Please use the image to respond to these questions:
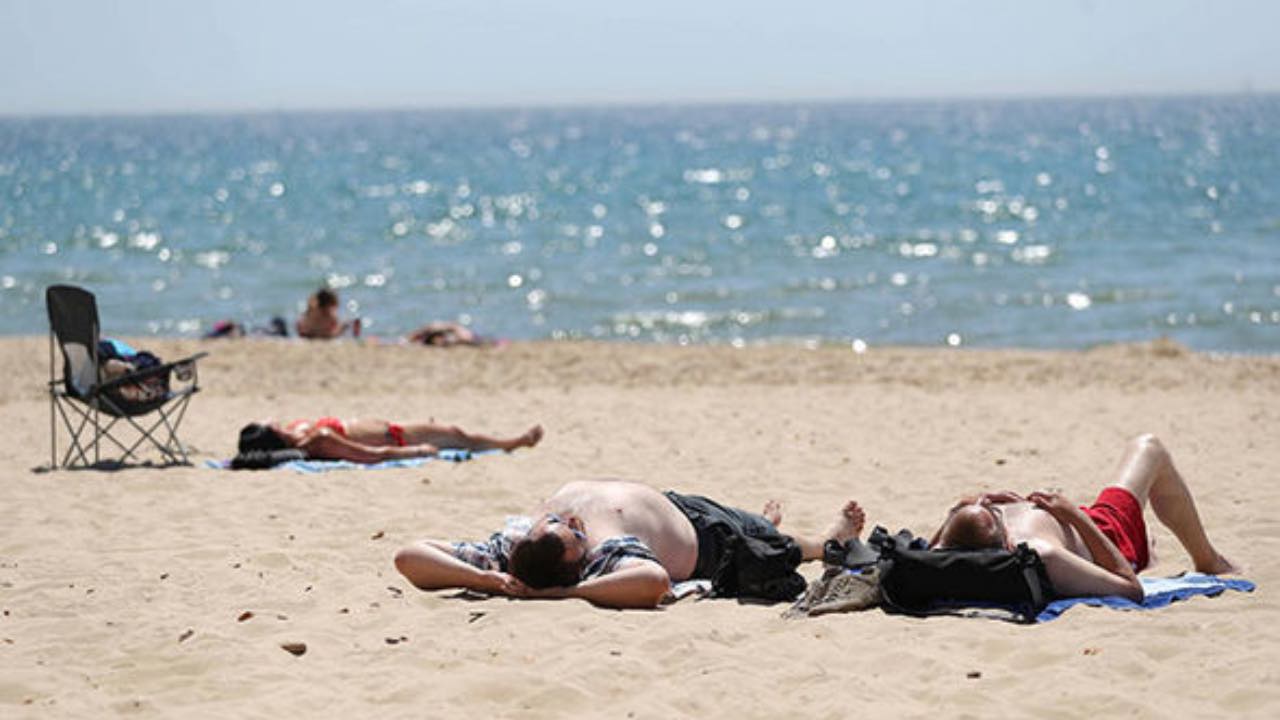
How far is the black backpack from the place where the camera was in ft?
17.9

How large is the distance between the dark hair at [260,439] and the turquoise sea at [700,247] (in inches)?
368

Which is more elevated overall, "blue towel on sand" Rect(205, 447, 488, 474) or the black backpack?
the black backpack

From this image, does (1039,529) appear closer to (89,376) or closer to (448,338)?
(89,376)

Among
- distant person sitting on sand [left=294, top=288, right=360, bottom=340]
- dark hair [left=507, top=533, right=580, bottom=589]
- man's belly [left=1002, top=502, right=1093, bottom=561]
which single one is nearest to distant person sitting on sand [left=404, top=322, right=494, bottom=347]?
distant person sitting on sand [left=294, top=288, right=360, bottom=340]

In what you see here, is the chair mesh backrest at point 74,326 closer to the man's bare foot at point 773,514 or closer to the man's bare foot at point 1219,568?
the man's bare foot at point 773,514

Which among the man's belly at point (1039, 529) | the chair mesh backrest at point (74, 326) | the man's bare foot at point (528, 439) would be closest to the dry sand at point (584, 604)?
the man's bare foot at point (528, 439)

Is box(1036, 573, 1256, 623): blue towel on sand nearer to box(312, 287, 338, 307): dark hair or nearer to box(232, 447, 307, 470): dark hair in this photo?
box(232, 447, 307, 470): dark hair

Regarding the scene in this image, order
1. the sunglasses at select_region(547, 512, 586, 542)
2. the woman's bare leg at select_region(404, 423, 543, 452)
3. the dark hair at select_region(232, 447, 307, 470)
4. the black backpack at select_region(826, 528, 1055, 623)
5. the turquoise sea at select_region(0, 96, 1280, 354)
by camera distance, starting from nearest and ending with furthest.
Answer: the black backpack at select_region(826, 528, 1055, 623)
the sunglasses at select_region(547, 512, 586, 542)
the dark hair at select_region(232, 447, 307, 470)
the woman's bare leg at select_region(404, 423, 543, 452)
the turquoise sea at select_region(0, 96, 1280, 354)

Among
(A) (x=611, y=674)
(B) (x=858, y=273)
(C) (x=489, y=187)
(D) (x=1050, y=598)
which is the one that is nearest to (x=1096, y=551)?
(D) (x=1050, y=598)

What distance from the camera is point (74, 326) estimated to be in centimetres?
899

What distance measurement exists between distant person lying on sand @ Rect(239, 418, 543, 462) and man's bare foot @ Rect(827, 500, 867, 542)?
3.36 m

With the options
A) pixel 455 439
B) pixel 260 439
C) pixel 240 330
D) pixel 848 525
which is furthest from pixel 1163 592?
pixel 240 330

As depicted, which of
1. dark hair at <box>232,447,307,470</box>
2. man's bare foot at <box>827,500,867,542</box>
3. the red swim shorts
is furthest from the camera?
dark hair at <box>232,447,307,470</box>

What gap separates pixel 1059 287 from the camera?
840 inches
